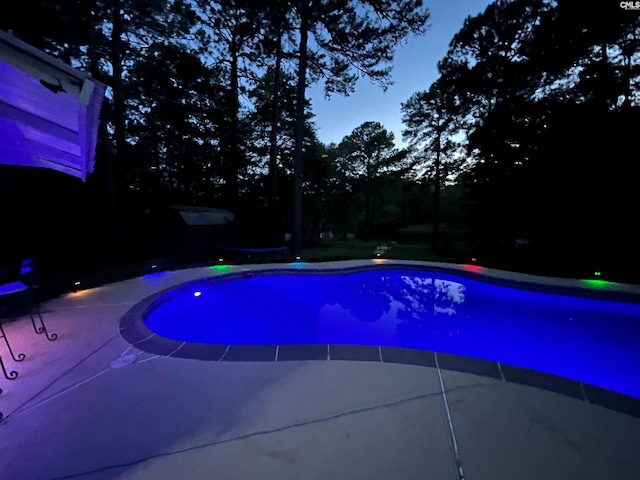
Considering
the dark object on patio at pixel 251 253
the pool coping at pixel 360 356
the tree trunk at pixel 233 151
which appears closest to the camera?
the pool coping at pixel 360 356

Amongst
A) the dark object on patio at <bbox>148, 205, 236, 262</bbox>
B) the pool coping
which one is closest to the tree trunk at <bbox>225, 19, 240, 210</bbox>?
the dark object on patio at <bbox>148, 205, 236, 262</bbox>

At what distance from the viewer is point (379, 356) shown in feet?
9.55

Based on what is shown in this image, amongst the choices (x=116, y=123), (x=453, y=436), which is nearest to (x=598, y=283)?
(x=453, y=436)

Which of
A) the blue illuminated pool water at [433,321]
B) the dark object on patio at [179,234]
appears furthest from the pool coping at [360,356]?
the dark object on patio at [179,234]

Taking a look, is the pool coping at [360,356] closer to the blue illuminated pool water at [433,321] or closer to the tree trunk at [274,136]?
the blue illuminated pool water at [433,321]

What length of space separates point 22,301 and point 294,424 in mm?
5611

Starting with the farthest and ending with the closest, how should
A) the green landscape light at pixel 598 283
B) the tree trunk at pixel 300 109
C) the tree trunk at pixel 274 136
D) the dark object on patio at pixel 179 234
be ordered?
the tree trunk at pixel 274 136, the tree trunk at pixel 300 109, the dark object on patio at pixel 179 234, the green landscape light at pixel 598 283

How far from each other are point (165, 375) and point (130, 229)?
1047 centimetres

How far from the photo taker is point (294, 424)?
6.54ft

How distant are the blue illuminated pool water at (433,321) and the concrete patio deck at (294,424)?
2.34 metres

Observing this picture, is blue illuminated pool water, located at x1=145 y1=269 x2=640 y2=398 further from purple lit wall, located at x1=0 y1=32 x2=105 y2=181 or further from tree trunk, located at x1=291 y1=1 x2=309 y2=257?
tree trunk, located at x1=291 y1=1 x2=309 y2=257

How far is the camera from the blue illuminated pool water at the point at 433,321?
4.40 meters

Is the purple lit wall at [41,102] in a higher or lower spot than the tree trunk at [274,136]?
lower

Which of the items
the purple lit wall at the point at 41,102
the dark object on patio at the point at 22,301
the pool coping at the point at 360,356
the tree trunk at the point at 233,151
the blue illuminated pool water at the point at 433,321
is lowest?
the blue illuminated pool water at the point at 433,321
